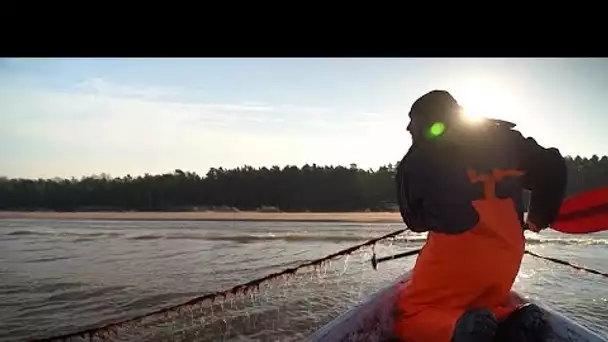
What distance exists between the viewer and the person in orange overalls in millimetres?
993

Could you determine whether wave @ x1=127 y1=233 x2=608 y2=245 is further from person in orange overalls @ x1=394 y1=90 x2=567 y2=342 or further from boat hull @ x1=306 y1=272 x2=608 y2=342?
person in orange overalls @ x1=394 y1=90 x2=567 y2=342

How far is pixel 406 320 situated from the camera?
1.10m

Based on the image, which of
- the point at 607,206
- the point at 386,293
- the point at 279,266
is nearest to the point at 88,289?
the point at 279,266

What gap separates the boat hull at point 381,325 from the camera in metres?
1.10

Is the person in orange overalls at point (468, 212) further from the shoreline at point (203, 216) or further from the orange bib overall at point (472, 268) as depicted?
the shoreline at point (203, 216)

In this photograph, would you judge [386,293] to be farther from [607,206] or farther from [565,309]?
[565,309]

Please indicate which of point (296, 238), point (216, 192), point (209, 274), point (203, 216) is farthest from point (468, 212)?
point (209, 274)

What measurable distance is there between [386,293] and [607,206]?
1.54 ft

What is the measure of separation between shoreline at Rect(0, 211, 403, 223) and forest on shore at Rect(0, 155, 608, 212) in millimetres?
25

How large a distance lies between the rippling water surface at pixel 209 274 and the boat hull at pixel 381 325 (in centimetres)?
17

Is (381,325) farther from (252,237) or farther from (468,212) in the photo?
(252,237)

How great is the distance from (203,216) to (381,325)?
100cm

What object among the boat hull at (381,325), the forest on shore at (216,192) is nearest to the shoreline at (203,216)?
the forest on shore at (216,192)

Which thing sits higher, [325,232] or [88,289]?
[325,232]
